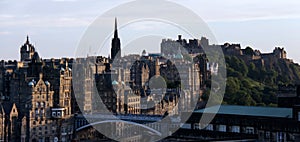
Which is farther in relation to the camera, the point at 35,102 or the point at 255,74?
the point at 255,74

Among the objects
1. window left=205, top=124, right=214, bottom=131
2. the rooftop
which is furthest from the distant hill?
window left=205, top=124, right=214, bottom=131

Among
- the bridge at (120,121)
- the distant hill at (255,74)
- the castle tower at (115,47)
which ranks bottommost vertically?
the bridge at (120,121)

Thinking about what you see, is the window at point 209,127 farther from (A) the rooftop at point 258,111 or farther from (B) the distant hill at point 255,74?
(B) the distant hill at point 255,74

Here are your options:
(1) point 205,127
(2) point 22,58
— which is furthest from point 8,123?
(2) point 22,58

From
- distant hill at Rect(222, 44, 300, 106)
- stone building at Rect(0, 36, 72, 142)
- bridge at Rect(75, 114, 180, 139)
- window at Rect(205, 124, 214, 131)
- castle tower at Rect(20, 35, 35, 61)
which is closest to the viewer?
window at Rect(205, 124, 214, 131)

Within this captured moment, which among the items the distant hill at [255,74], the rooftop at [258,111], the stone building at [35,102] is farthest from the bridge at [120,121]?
the rooftop at [258,111]

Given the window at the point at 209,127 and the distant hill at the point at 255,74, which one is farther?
the distant hill at the point at 255,74

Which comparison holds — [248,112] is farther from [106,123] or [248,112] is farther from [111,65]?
[111,65]

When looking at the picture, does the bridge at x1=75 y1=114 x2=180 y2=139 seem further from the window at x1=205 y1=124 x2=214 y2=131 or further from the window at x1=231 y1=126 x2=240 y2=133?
the window at x1=231 y1=126 x2=240 y2=133

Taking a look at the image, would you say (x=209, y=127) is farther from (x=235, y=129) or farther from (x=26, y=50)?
(x=26, y=50)

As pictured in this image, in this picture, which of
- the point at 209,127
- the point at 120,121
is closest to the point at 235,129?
the point at 209,127

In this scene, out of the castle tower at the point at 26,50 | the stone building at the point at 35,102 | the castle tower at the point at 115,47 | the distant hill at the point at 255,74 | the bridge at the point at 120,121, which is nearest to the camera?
the bridge at the point at 120,121

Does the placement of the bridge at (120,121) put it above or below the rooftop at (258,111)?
below
